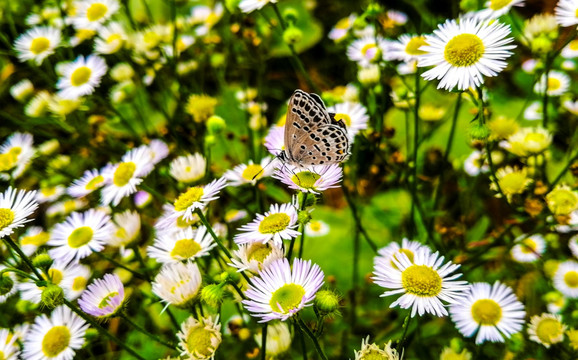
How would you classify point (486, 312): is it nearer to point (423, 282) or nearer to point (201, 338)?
point (423, 282)

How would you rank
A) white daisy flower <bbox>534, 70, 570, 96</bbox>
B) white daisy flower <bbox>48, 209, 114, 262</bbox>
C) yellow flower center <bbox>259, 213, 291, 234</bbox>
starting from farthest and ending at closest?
white daisy flower <bbox>534, 70, 570, 96</bbox> → white daisy flower <bbox>48, 209, 114, 262</bbox> → yellow flower center <bbox>259, 213, 291, 234</bbox>

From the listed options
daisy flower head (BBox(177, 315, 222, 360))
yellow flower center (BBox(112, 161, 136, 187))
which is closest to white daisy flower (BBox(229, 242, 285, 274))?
daisy flower head (BBox(177, 315, 222, 360))

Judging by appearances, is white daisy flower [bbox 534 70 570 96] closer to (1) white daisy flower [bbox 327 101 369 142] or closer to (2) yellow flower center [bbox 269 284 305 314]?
(1) white daisy flower [bbox 327 101 369 142]

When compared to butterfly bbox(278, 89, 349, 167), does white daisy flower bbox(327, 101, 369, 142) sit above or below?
above

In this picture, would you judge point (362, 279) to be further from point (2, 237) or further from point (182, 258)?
point (2, 237)

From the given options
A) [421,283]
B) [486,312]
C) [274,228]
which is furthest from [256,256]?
[486,312]

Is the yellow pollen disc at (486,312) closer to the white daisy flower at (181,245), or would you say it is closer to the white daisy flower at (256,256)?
the white daisy flower at (256,256)

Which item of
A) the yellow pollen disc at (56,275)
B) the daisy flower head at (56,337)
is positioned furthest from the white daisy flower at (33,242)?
the daisy flower head at (56,337)

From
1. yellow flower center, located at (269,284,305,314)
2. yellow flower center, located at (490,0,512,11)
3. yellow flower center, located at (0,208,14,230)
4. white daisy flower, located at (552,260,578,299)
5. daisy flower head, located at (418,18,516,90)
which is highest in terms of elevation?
yellow flower center, located at (490,0,512,11)
